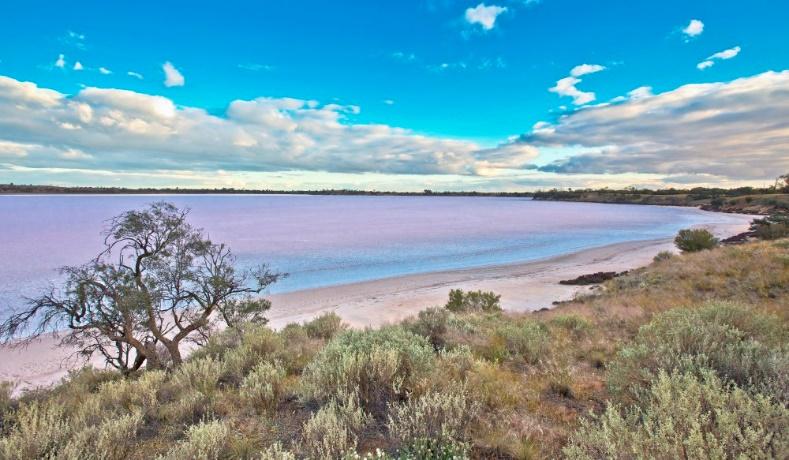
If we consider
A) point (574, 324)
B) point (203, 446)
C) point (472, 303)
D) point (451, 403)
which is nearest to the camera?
point (203, 446)

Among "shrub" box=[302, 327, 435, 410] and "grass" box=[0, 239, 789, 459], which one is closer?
"grass" box=[0, 239, 789, 459]

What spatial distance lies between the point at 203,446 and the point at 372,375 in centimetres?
204

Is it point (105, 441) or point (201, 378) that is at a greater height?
point (105, 441)

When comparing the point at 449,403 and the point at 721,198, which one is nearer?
the point at 449,403

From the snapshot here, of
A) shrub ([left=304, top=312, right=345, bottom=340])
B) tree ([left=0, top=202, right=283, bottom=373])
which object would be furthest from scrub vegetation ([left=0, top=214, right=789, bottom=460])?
shrub ([left=304, top=312, right=345, bottom=340])

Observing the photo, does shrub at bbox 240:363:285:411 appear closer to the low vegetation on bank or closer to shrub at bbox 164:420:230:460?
shrub at bbox 164:420:230:460

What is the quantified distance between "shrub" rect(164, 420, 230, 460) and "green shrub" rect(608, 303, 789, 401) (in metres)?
4.28

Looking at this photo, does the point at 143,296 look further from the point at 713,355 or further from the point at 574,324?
the point at 713,355

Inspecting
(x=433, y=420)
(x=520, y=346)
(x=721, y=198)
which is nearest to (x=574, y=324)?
(x=520, y=346)

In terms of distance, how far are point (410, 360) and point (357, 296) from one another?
1874 centimetres

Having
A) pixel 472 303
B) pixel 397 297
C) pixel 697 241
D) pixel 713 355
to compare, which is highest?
pixel 713 355

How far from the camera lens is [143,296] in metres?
10.5

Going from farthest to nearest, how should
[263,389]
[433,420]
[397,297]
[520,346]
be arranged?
[397,297]
[520,346]
[263,389]
[433,420]

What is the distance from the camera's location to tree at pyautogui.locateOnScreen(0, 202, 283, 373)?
1020 centimetres
